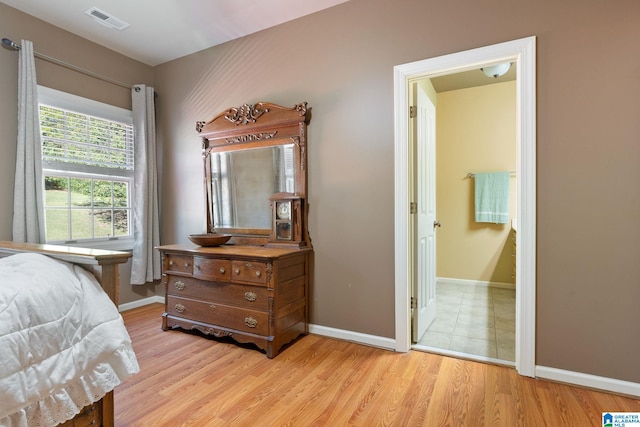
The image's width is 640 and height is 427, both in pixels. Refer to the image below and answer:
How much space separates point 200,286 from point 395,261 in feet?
5.23

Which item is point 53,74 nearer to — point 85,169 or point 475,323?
point 85,169

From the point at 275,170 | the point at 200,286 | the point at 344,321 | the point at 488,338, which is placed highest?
the point at 275,170

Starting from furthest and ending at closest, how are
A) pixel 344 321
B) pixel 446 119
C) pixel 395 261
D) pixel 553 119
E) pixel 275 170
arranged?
pixel 446 119 < pixel 275 170 < pixel 344 321 < pixel 395 261 < pixel 553 119

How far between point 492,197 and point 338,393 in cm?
348

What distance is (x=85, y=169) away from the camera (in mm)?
3121

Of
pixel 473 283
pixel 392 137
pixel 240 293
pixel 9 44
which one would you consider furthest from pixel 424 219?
pixel 9 44

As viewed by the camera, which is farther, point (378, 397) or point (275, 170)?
point (275, 170)

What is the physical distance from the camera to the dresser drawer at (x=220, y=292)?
7.73 feet

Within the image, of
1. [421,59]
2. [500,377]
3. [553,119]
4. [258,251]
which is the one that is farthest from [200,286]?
[553,119]

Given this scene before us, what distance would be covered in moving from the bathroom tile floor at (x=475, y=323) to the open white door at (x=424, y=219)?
157 mm

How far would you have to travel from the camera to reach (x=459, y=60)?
6.99 feet

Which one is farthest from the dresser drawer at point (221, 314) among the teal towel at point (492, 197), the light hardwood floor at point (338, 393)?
the teal towel at point (492, 197)

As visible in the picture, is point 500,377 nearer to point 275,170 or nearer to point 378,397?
point 378,397

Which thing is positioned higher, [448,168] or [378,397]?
[448,168]
